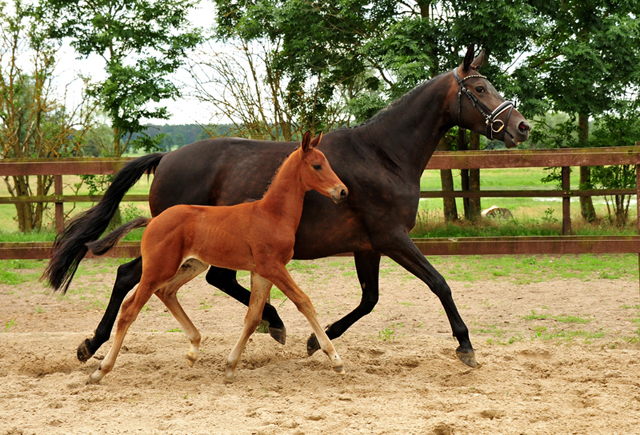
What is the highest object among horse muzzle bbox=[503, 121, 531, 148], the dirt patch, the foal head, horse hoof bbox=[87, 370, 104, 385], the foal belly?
horse muzzle bbox=[503, 121, 531, 148]

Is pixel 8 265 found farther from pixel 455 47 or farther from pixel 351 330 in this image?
pixel 455 47

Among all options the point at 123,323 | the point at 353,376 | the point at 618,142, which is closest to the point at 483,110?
the point at 353,376

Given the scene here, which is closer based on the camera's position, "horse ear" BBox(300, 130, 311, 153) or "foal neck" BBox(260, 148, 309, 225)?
"horse ear" BBox(300, 130, 311, 153)

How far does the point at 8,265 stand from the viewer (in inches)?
359

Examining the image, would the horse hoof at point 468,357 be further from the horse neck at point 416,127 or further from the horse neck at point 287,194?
the horse neck at point 287,194

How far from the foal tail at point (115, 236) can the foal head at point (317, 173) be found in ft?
3.87

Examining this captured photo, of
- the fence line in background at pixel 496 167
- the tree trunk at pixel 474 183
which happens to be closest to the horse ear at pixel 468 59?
the fence line in background at pixel 496 167

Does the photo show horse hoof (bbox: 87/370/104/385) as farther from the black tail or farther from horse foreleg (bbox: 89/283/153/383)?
the black tail

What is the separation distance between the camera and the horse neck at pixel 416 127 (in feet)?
13.7

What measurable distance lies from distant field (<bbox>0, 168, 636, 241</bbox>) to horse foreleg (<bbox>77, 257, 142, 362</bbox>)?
5.17 ft

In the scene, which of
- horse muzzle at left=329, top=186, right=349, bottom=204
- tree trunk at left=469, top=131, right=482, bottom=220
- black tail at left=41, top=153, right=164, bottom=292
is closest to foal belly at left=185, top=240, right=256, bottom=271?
horse muzzle at left=329, top=186, right=349, bottom=204

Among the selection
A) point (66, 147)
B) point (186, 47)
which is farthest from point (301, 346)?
point (186, 47)

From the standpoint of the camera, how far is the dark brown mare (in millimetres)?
3971

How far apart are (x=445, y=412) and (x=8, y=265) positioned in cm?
823
